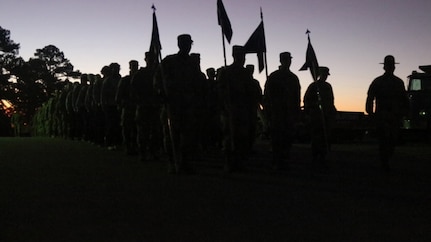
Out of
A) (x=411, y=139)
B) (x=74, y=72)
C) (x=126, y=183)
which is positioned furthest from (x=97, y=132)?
(x=74, y=72)

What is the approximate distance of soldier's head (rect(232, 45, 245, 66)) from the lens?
10.0 metres

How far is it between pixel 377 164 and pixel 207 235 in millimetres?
8077

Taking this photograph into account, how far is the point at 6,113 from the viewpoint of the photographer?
70062mm

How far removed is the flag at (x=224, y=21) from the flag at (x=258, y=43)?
840 mm

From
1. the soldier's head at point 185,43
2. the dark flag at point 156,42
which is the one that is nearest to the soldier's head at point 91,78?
the dark flag at point 156,42

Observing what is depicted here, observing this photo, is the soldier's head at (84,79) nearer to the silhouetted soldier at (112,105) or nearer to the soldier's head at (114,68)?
the silhouetted soldier at (112,105)

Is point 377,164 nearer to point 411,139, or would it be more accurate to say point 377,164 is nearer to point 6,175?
point 6,175

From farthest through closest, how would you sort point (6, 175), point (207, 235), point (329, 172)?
point (329, 172) < point (6, 175) < point (207, 235)

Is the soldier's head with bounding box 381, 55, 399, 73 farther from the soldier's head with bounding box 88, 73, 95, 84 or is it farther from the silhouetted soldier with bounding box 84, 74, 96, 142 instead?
the soldier's head with bounding box 88, 73, 95, 84

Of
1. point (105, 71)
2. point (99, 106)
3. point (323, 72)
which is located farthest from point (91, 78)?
point (323, 72)

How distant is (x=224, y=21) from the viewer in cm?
1109

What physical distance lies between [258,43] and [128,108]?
3490mm

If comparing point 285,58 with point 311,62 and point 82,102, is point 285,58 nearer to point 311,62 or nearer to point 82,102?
point 311,62

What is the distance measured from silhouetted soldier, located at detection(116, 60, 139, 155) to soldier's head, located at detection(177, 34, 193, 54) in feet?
11.9
